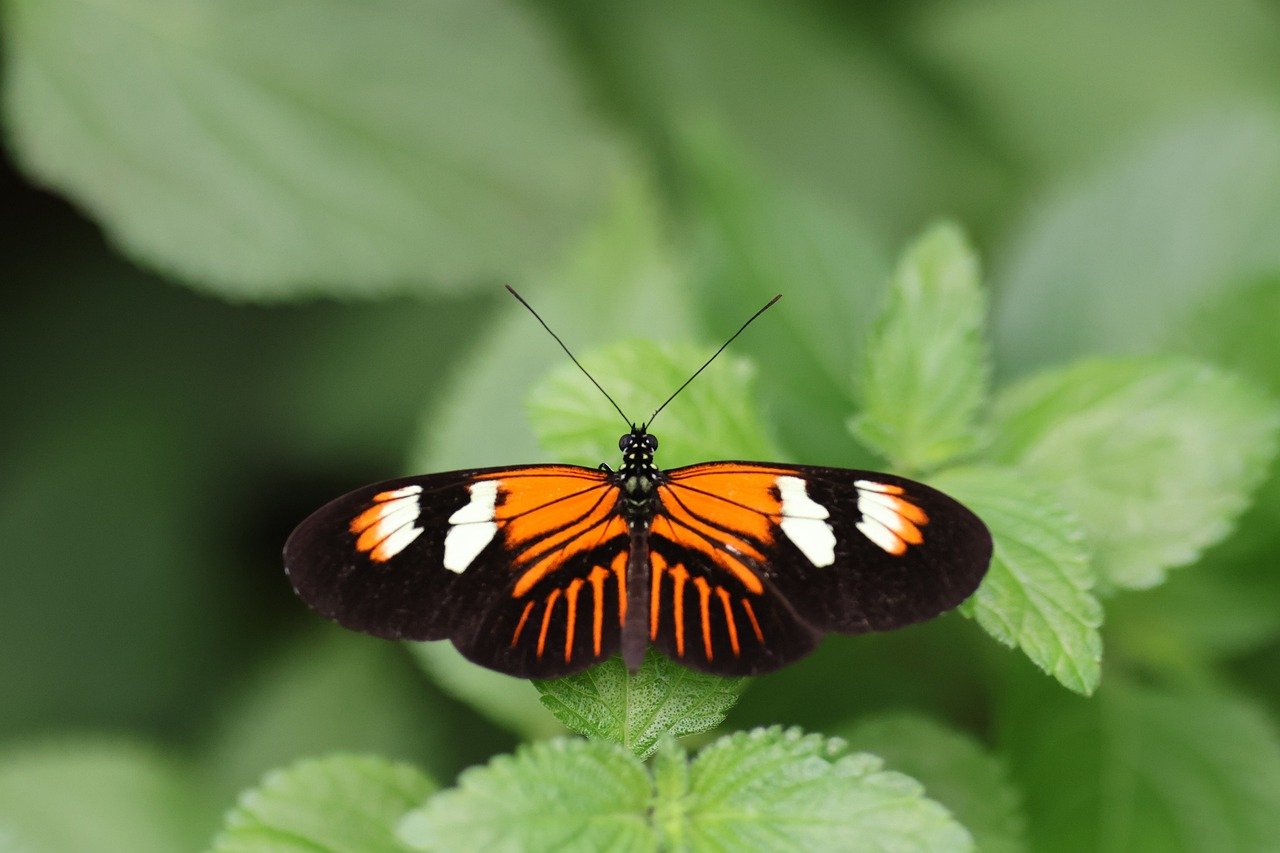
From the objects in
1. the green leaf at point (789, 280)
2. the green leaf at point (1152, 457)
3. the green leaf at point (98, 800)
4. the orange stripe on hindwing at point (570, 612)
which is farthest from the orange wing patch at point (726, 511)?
the green leaf at point (98, 800)

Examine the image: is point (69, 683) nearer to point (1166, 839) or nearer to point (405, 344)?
point (405, 344)

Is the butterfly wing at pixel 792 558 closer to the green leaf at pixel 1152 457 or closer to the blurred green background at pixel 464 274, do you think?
the green leaf at pixel 1152 457

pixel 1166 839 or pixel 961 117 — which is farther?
pixel 961 117

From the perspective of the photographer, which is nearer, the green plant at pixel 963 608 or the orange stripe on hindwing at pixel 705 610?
the green plant at pixel 963 608

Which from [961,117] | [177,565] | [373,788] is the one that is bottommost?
[373,788]

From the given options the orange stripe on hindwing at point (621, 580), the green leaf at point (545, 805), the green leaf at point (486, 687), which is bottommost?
the green leaf at point (545, 805)

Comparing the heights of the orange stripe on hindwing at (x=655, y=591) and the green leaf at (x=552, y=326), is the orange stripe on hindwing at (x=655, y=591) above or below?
below

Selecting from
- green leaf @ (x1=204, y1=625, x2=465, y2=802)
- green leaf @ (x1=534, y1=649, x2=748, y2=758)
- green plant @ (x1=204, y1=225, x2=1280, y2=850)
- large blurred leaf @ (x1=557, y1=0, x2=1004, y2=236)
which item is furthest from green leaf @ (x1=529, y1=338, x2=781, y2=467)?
large blurred leaf @ (x1=557, y1=0, x2=1004, y2=236)

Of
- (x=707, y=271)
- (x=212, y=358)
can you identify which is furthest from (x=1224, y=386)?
(x=212, y=358)
